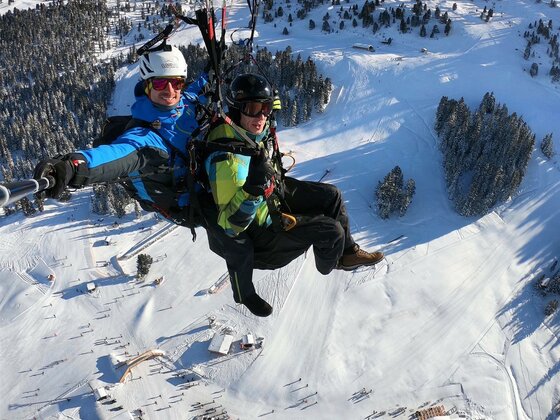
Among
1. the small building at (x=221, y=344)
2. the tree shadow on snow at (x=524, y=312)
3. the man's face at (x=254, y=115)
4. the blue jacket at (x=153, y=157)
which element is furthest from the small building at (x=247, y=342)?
the man's face at (x=254, y=115)

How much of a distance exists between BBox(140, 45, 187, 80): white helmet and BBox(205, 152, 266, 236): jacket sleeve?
196 centimetres

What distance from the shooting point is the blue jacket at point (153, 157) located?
5.48m

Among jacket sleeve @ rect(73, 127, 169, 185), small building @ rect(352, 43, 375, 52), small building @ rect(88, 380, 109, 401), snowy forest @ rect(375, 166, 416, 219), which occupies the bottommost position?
small building @ rect(88, 380, 109, 401)

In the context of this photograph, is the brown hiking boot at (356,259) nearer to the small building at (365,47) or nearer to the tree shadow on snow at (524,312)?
the tree shadow on snow at (524,312)

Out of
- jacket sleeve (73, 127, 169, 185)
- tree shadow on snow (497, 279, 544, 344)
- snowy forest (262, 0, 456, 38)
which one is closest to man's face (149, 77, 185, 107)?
jacket sleeve (73, 127, 169, 185)

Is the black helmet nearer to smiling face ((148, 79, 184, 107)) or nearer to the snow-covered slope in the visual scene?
smiling face ((148, 79, 184, 107))

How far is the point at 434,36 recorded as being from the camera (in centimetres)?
7619

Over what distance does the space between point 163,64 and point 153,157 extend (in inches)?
83.9

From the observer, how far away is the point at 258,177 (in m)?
6.88

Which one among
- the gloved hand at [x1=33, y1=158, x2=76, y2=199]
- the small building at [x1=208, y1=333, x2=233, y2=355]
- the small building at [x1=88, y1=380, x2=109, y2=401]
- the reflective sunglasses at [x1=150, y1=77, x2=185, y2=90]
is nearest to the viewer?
the gloved hand at [x1=33, y1=158, x2=76, y2=199]

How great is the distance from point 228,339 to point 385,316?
15.0 meters

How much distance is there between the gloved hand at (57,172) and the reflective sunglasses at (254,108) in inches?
120

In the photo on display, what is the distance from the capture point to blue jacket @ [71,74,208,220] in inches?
216

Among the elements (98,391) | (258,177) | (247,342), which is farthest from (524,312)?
(258,177)
